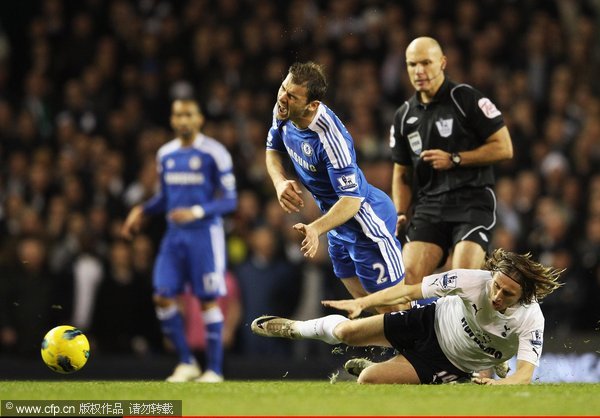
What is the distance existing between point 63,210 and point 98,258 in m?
0.81

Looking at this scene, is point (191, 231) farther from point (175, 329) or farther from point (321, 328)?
point (321, 328)

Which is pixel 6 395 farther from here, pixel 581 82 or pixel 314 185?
pixel 581 82

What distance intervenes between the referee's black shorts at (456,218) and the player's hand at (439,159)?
370 mm

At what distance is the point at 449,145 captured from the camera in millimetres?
9180

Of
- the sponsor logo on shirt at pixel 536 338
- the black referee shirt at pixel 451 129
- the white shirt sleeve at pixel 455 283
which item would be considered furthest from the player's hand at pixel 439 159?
the sponsor logo on shirt at pixel 536 338

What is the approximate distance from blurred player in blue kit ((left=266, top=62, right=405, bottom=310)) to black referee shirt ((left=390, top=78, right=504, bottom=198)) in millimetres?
692

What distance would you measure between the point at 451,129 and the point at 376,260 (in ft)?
4.28

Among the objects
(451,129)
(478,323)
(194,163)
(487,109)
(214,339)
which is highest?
(487,109)

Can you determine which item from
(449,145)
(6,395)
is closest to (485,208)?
(449,145)

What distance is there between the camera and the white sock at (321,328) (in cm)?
826

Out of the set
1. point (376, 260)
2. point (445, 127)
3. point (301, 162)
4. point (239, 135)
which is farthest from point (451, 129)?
point (239, 135)

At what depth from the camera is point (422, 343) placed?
834cm

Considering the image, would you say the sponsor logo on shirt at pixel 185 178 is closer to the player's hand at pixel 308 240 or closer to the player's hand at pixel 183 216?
the player's hand at pixel 183 216

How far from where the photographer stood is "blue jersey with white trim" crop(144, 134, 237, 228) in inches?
450
